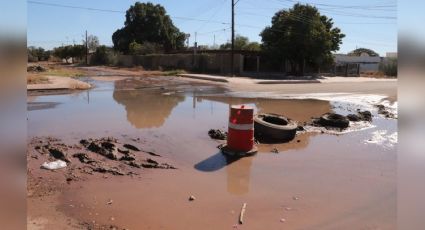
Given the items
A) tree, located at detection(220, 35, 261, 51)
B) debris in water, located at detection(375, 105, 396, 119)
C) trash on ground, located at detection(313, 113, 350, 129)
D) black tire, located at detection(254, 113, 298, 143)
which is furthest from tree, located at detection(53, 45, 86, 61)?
black tire, located at detection(254, 113, 298, 143)

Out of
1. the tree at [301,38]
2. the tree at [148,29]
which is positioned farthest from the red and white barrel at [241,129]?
the tree at [148,29]

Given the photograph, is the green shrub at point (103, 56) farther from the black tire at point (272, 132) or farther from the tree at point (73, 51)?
the black tire at point (272, 132)

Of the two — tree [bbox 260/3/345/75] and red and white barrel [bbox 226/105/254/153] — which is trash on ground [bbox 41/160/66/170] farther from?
tree [bbox 260/3/345/75]

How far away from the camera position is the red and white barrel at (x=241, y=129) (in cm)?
805

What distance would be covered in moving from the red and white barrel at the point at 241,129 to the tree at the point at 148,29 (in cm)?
7446

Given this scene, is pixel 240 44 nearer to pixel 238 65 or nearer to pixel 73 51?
pixel 238 65

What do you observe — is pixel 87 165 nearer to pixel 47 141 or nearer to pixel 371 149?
pixel 47 141

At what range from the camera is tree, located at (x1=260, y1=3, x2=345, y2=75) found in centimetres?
4141

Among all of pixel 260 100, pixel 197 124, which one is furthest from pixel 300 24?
pixel 197 124

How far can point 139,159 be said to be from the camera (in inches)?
301

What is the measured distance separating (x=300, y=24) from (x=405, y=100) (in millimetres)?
42835

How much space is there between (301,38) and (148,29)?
4719 cm

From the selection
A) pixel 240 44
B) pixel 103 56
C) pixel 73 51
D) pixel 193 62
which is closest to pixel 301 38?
pixel 193 62

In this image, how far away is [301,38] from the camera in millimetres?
41281
